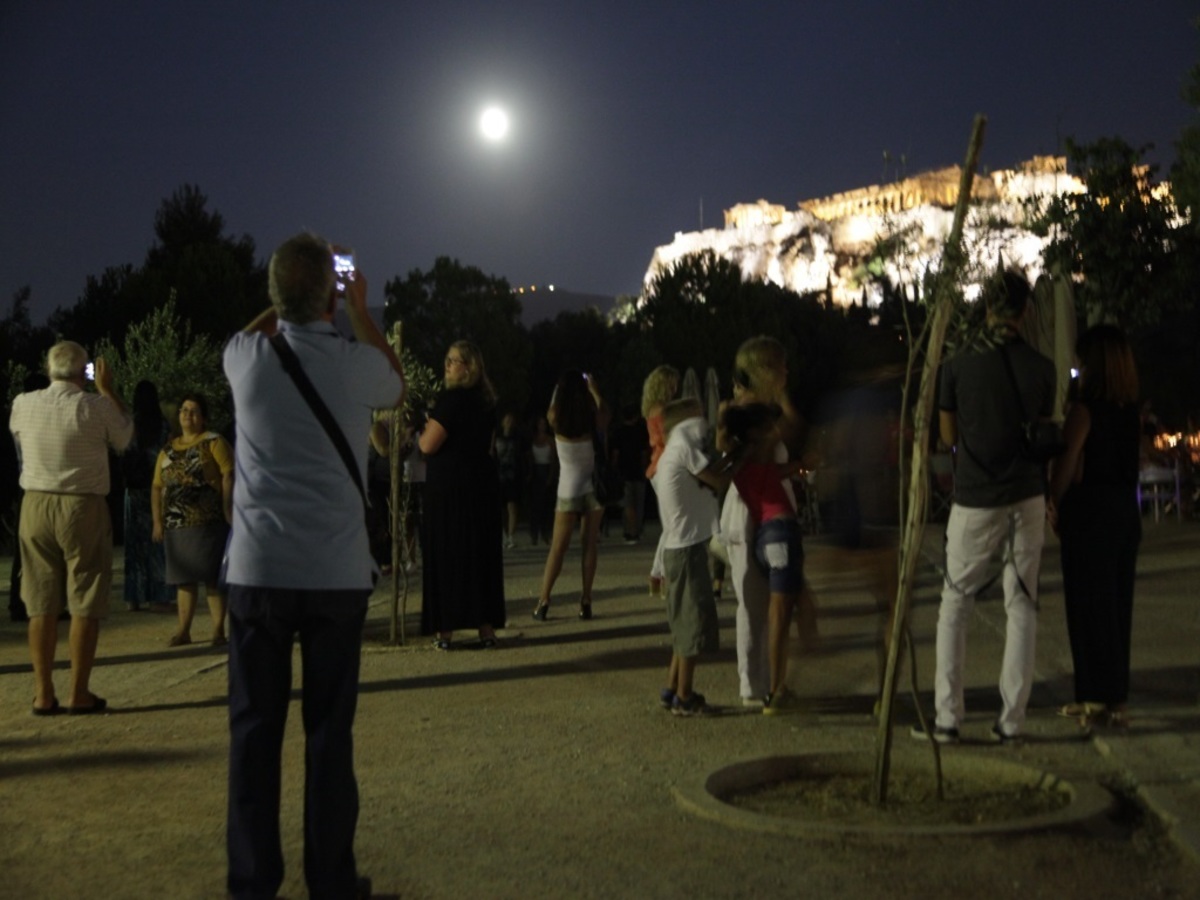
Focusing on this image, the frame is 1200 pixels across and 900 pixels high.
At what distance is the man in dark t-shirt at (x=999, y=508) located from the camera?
22.7 ft

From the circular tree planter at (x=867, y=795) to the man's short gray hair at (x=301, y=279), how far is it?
7.50ft

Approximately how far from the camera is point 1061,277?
14.5 metres

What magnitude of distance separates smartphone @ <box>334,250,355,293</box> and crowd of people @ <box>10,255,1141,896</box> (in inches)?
1.0

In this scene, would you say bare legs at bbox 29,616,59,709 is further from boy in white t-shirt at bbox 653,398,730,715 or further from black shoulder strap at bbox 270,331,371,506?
black shoulder strap at bbox 270,331,371,506

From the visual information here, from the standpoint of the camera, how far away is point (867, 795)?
19.8 feet

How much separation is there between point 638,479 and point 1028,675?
15.2 m

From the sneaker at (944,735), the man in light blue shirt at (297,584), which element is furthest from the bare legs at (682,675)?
the man in light blue shirt at (297,584)

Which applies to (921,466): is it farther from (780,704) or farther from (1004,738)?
(780,704)

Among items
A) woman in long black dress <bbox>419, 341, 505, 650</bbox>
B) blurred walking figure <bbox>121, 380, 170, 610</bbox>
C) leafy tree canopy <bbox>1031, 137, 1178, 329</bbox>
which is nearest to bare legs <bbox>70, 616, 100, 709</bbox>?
woman in long black dress <bbox>419, 341, 505, 650</bbox>

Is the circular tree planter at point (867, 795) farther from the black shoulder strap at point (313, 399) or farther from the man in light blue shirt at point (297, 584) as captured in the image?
the black shoulder strap at point (313, 399)

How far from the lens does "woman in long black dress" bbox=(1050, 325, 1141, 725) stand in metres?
7.25

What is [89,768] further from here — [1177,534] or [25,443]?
[1177,534]

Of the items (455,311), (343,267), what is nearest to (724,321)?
(455,311)

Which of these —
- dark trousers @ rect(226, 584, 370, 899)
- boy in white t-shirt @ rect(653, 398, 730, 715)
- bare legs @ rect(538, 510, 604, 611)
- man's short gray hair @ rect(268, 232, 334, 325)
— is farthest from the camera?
bare legs @ rect(538, 510, 604, 611)
